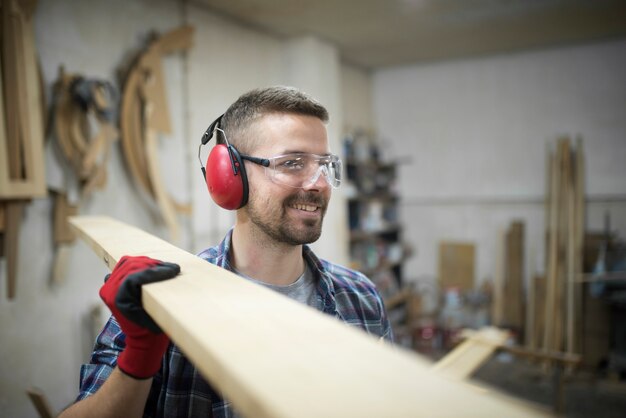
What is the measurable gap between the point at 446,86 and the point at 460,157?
3.15 feet

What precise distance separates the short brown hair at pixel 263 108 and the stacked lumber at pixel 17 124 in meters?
1.33

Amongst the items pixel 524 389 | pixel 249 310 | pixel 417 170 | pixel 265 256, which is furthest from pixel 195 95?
pixel 524 389

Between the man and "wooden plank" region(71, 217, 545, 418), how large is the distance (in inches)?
12.3

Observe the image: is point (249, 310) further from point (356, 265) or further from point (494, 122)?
point (494, 122)

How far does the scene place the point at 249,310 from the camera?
1.97 feet

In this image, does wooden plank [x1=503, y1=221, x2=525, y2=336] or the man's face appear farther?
wooden plank [x1=503, y1=221, x2=525, y2=336]

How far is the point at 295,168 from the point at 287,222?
0.53 ft

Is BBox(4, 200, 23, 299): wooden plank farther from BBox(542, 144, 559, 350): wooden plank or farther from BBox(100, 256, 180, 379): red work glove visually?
BBox(542, 144, 559, 350): wooden plank

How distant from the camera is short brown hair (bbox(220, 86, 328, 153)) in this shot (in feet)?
3.95

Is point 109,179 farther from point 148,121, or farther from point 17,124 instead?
point 17,124

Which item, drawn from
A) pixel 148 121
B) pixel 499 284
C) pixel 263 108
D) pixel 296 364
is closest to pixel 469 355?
pixel 263 108

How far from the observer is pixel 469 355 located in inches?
99.1

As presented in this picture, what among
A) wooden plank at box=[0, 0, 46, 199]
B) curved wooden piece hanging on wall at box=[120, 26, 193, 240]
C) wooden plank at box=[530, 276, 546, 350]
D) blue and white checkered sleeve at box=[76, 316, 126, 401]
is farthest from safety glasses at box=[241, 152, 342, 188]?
wooden plank at box=[530, 276, 546, 350]

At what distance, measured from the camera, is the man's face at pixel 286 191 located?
1.19 metres
